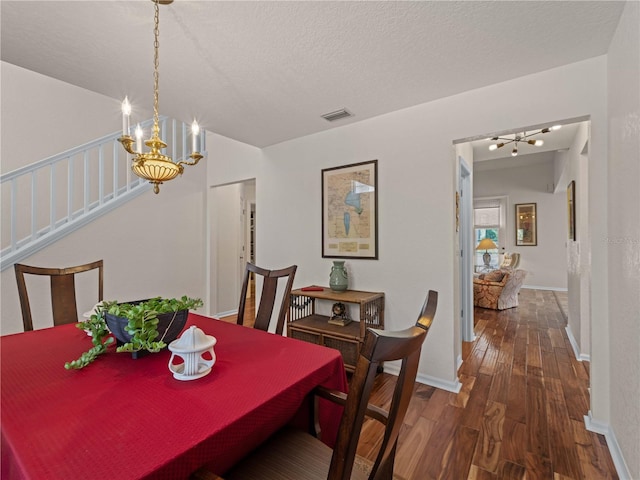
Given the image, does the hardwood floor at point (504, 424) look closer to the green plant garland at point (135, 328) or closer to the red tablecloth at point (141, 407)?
the red tablecloth at point (141, 407)

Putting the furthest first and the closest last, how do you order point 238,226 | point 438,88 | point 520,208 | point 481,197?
point 481,197
point 520,208
point 238,226
point 438,88

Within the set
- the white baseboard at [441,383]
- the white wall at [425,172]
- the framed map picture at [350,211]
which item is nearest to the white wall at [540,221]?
the white wall at [425,172]

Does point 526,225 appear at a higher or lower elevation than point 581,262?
higher

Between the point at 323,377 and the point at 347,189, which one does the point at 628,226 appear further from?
the point at 347,189

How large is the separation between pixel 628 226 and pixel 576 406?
1496 mm

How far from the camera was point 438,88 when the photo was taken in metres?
2.33

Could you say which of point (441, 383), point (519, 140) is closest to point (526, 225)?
point (519, 140)

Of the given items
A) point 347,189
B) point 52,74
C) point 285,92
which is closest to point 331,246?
point 347,189

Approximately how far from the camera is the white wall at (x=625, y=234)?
1.39 metres

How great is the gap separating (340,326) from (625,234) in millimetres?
2077

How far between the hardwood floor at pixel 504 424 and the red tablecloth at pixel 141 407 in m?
0.89

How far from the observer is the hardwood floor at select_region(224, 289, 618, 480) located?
162 centimetres

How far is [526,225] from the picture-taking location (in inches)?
288

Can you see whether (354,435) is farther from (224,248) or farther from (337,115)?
(224,248)
